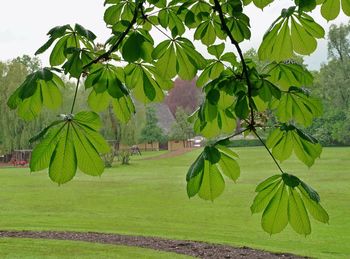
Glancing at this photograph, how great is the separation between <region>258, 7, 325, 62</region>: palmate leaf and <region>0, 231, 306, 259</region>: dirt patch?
573cm

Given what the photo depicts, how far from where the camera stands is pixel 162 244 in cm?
720

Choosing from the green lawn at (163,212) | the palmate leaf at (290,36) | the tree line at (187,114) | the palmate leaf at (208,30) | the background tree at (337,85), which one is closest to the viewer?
the palmate leaf at (290,36)

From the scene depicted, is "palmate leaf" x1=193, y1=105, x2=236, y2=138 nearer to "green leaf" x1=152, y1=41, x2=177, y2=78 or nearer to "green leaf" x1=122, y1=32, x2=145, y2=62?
"green leaf" x1=152, y1=41, x2=177, y2=78

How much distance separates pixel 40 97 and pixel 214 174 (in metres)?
0.32

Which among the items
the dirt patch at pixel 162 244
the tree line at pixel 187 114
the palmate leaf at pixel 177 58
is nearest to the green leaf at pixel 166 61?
the palmate leaf at pixel 177 58

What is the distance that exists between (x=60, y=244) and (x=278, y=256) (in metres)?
3.07

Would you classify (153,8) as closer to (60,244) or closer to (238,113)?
(238,113)

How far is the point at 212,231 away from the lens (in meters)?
8.84

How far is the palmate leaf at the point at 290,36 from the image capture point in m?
0.91

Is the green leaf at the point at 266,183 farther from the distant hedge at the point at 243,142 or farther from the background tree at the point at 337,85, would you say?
the background tree at the point at 337,85

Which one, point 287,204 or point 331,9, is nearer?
point 287,204

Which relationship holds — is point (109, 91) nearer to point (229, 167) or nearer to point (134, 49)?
point (134, 49)

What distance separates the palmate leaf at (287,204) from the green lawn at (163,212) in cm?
411

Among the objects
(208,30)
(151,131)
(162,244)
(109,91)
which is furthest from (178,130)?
(109,91)
